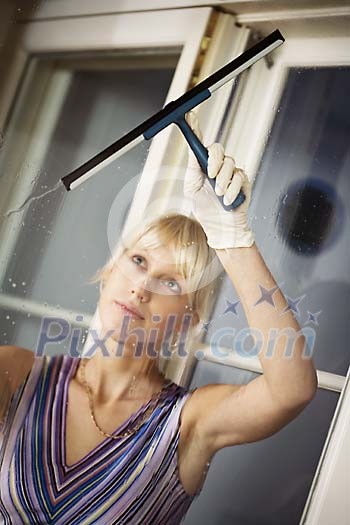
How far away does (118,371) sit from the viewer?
1022 mm

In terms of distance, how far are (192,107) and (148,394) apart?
0.35 meters

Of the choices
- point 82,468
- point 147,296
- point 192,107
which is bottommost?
point 82,468

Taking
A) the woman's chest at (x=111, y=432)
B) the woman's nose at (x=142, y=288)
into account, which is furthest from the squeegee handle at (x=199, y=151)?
the woman's chest at (x=111, y=432)

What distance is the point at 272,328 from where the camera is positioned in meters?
0.96

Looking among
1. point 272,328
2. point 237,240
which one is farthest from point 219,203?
point 272,328

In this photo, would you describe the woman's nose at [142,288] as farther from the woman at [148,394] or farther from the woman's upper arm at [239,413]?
the woman's upper arm at [239,413]

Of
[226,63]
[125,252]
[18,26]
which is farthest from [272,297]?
[18,26]

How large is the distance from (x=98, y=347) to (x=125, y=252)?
12 cm

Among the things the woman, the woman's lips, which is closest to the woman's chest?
the woman

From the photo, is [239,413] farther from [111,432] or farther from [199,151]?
[199,151]

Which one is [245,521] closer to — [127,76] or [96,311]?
[96,311]

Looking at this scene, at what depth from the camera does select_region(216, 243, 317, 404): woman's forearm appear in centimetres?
94

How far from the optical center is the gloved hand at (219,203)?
39.0 inches

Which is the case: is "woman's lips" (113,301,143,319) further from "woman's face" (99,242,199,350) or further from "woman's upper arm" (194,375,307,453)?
"woman's upper arm" (194,375,307,453)
